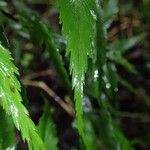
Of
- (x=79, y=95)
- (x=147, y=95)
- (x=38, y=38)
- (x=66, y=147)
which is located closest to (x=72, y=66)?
(x=79, y=95)

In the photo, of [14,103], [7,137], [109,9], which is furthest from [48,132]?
[109,9]

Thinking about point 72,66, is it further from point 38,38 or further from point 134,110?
point 134,110

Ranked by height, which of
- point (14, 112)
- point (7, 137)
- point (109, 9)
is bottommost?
point (109, 9)

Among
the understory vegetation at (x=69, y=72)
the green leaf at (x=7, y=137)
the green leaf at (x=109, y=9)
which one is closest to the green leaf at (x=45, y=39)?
the understory vegetation at (x=69, y=72)

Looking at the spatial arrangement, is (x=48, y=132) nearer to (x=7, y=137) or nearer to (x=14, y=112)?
(x=7, y=137)

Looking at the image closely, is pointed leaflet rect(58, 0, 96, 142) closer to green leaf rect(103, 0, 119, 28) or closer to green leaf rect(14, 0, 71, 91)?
green leaf rect(14, 0, 71, 91)

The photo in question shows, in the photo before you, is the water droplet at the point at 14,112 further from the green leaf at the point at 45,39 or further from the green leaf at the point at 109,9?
the green leaf at the point at 109,9
